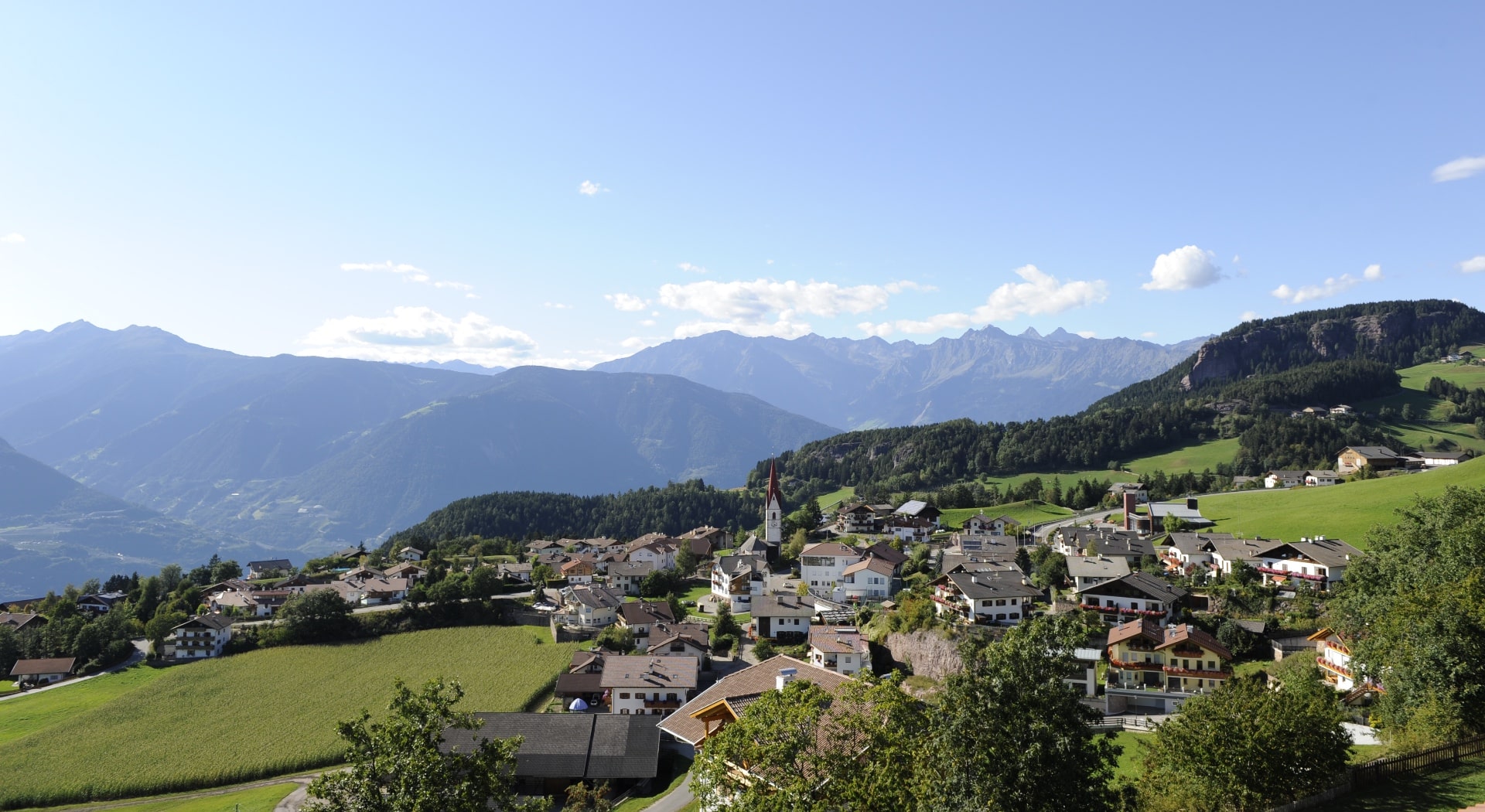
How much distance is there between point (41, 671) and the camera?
233ft

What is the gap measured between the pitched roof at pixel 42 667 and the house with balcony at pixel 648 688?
2254 inches

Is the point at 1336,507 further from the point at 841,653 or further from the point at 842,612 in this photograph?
the point at 841,653

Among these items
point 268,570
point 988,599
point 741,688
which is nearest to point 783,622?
point 988,599

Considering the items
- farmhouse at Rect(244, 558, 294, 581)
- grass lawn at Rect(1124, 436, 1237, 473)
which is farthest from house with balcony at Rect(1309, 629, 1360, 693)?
farmhouse at Rect(244, 558, 294, 581)

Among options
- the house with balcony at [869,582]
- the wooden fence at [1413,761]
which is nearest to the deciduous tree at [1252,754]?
the wooden fence at [1413,761]

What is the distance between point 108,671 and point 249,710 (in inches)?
1099

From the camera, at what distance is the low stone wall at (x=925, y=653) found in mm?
46531

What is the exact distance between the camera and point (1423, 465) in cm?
10631

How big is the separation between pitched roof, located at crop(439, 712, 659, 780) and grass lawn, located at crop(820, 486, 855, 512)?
94656 millimetres

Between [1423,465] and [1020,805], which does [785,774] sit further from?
[1423,465]

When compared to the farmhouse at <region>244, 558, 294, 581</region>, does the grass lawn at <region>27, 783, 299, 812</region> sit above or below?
below

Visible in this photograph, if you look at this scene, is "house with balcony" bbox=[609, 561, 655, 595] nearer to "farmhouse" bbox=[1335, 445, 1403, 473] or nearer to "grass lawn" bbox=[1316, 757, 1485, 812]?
"grass lawn" bbox=[1316, 757, 1485, 812]

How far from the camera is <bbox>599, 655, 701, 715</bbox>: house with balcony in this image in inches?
1966

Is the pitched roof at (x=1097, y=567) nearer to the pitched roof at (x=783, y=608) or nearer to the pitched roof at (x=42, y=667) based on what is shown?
the pitched roof at (x=783, y=608)
